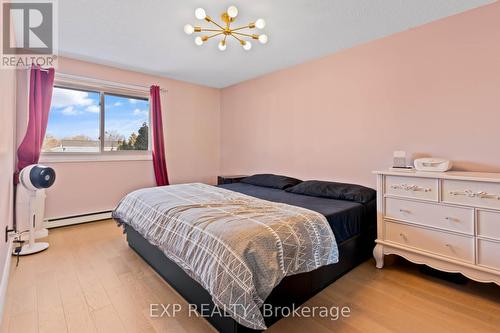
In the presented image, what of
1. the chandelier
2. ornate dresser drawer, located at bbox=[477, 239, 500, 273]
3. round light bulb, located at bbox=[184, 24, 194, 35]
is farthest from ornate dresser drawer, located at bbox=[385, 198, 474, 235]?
round light bulb, located at bbox=[184, 24, 194, 35]

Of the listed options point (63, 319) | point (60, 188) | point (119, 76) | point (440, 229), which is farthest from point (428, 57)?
point (60, 188)

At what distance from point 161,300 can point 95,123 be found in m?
3.10

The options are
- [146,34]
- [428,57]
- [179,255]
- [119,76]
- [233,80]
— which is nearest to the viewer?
[179,255]

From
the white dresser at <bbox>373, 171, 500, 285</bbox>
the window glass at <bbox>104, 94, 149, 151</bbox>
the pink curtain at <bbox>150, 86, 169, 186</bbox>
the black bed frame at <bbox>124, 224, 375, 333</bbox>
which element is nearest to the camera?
the black bed frame at <bbox>124, 224, 375, 333</bbox>

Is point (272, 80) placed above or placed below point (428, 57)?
above

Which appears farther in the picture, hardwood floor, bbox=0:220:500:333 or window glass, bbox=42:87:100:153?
window glass, bbox=42:87:100:153

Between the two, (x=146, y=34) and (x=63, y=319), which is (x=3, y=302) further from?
(x=146, y=34)

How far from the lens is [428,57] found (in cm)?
243

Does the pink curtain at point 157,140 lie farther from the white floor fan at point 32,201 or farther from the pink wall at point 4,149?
the pink wall at point 4,149

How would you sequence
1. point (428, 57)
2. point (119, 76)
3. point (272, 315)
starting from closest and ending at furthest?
point (272, 315)
point (428, 57)
point (119, 76)

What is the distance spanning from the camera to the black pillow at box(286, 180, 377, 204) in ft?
8.36

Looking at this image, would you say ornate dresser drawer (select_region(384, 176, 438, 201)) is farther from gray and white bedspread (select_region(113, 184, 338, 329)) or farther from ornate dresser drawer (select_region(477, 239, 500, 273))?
gray and white bedspread (select_region(113, 184, 338, 329))

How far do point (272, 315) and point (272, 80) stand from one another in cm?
342

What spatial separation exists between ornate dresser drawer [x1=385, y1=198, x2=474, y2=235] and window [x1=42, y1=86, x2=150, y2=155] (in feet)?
12.5
